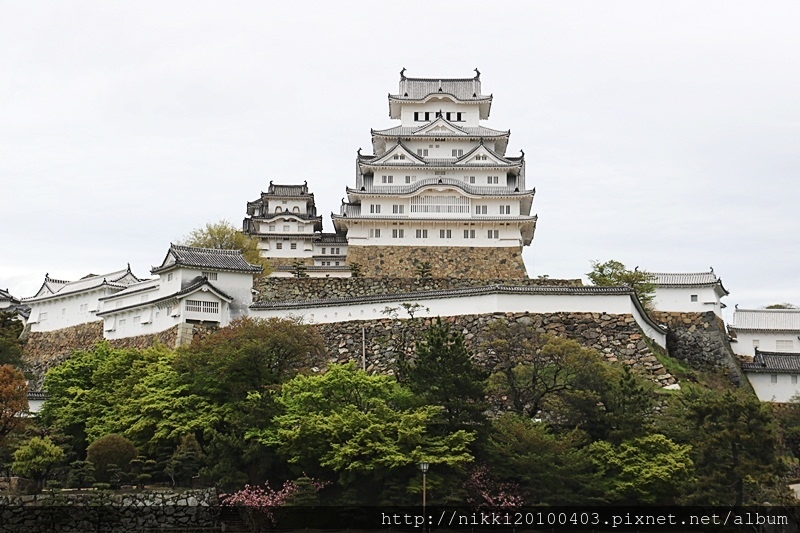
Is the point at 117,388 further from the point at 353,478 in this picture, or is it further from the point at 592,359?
the point at 592,359

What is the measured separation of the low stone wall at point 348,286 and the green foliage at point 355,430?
46.4ft

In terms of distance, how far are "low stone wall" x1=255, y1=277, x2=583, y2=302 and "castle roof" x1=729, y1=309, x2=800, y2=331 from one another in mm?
7762

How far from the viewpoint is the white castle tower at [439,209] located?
47.1 meters

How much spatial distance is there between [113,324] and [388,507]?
63.1 ft

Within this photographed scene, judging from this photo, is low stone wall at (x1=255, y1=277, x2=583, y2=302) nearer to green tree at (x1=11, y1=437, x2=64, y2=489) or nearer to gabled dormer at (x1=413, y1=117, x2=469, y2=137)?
gabled dormer at (x1=413, y1=117, x2=469, y2=137)

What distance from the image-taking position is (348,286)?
43.3 meters

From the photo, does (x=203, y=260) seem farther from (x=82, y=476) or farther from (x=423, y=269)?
(x=82, y=476)

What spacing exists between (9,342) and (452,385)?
19946 mm

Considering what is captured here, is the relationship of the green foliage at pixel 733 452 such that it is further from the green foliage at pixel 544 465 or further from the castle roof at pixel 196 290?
the castle roof at pixel 196 290

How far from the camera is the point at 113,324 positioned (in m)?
40.5

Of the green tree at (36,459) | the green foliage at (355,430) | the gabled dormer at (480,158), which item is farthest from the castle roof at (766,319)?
the green tree at (36,459)

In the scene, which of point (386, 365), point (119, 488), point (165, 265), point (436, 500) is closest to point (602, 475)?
point (436, 500)

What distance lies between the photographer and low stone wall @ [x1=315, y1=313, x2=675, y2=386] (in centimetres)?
3394

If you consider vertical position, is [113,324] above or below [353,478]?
above
